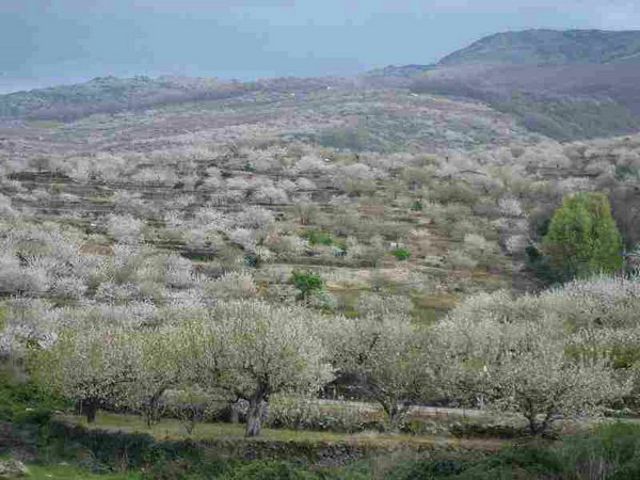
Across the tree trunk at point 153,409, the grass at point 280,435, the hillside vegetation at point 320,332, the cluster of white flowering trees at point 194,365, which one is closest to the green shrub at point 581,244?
the hillside vegetation at point 320,332

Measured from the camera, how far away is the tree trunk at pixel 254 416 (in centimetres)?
3834

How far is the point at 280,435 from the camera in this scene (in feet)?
129

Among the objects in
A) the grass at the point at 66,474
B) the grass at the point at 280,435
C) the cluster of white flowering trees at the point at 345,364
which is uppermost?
the cluster of white flowering trees at the point at 345,364

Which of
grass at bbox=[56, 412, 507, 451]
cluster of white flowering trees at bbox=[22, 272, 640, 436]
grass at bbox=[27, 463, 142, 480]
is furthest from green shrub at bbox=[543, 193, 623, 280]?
grass at bbox=[27, 463, 142, 480]

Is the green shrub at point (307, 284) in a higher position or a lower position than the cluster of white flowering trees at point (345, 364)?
lower

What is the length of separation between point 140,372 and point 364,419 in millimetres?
10785

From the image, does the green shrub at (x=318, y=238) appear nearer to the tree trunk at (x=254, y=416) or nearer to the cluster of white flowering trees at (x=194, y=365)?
the cluster of white flowering trees at (x=194, y=365)

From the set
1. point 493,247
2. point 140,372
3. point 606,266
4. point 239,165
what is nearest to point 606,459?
point 140,372

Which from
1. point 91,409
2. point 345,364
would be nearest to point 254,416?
point 345,364

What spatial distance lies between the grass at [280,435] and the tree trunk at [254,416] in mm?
368

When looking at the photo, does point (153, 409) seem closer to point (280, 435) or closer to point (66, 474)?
point (280, 435)

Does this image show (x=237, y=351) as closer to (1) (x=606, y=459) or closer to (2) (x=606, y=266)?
(1) (x=606, y=459)

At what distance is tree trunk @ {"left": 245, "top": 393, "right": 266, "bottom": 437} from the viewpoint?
126ft

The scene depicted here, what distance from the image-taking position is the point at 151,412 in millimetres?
40531
